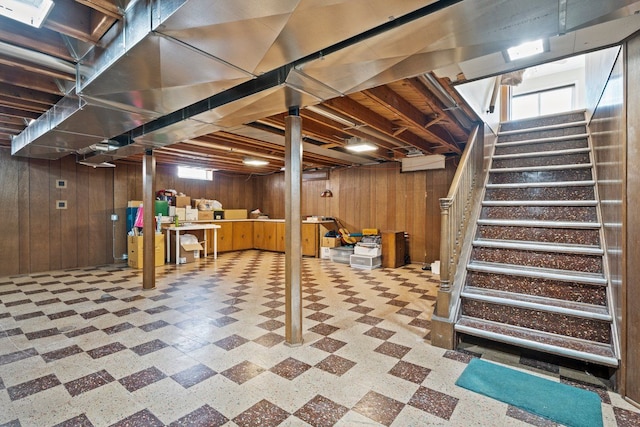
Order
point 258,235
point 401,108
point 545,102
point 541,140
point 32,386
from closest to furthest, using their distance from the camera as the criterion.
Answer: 1. point 32,386
2. point 401,108
3. point 541,140
4. point 545,102
5. point 258,235

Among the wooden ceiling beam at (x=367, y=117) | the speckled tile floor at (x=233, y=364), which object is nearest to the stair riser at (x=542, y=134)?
the wooden ceiling beam at (x=367, y=117)

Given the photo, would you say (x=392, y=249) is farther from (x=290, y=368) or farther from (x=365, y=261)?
(x=290, y=368)

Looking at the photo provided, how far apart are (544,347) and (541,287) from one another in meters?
0.59

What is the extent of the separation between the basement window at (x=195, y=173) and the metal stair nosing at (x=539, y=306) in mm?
7883

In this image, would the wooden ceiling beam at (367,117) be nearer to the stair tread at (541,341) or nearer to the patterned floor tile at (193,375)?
the stair tread at (541,341)

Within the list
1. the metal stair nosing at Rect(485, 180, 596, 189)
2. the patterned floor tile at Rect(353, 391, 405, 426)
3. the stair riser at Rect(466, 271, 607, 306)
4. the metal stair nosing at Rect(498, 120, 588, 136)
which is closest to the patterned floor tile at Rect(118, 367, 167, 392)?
the patterned floor tile at Rect(353, 391, 405, 426)

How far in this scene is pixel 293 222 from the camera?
2.86 m

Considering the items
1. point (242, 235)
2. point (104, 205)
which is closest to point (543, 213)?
point (242, 235)

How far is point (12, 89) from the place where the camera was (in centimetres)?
292

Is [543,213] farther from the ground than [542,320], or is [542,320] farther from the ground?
[543,213]

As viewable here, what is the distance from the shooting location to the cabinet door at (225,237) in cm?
862

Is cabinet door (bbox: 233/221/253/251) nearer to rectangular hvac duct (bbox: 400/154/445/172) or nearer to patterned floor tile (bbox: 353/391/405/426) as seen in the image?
rectangular hvac duct (bbox: 400/154/445/172)

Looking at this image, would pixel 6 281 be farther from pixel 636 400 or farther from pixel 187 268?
pixel 636 400

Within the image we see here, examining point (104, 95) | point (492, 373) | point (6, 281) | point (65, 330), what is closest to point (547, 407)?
point (492, 373)
